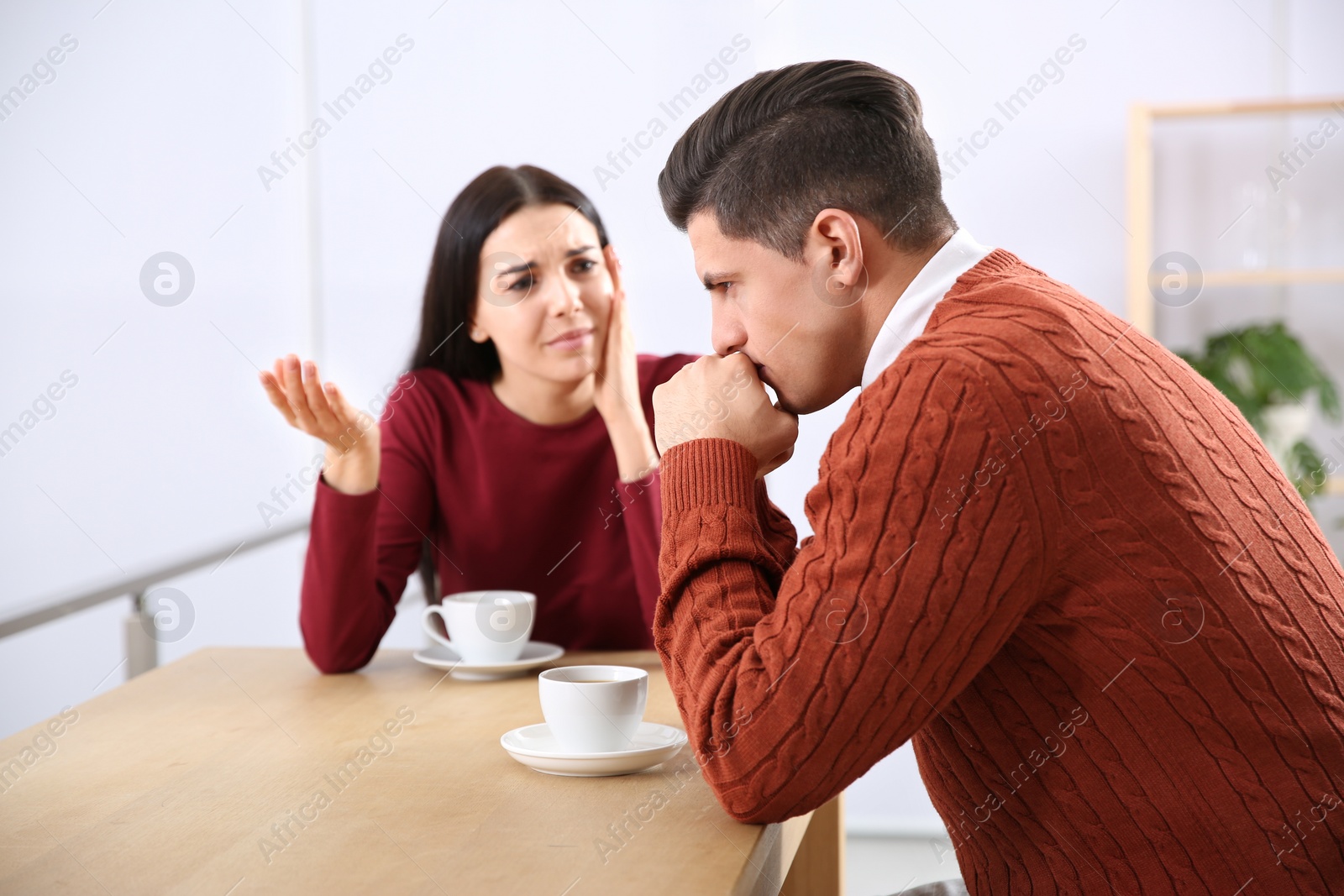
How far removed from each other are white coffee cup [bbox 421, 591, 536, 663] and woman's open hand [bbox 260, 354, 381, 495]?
7.7 inches

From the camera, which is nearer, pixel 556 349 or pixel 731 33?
pixel 556 349

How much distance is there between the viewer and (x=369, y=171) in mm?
3201

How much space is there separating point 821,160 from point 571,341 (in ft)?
2.65

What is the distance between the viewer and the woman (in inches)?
69.0

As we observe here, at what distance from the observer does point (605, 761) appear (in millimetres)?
1032

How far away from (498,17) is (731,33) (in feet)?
2.04

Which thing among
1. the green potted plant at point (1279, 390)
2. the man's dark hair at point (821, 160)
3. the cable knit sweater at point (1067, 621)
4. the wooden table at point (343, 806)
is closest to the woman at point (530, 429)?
the wooden table at point (343, 806)

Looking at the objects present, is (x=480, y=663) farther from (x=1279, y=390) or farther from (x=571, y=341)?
(x=1279, y=390)

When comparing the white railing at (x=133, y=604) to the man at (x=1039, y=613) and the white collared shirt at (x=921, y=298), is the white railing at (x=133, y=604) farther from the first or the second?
the white collared shirt at (x=921, y=298)

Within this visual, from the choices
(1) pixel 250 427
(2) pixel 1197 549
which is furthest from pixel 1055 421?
(1) pixel 250 427

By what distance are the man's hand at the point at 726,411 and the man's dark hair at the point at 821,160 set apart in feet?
0.42

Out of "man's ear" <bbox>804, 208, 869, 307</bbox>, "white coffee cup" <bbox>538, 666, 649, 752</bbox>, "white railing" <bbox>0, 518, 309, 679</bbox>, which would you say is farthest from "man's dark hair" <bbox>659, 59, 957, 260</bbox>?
"white railing" <bbox>0, 518, 309, 679</bbox>

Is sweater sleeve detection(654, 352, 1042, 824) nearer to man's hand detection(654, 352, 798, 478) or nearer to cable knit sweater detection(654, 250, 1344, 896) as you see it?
cable knit sweater detection(654, 250, 1344, 896)

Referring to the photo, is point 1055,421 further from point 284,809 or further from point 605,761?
point 284,809
